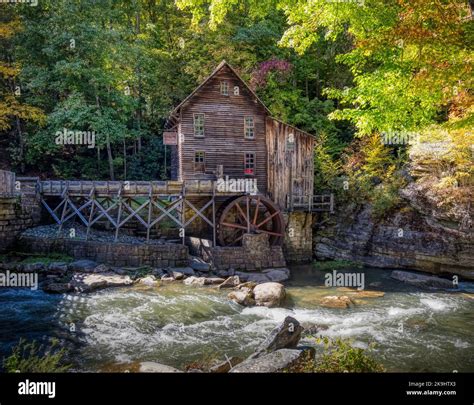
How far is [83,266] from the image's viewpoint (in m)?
15.9

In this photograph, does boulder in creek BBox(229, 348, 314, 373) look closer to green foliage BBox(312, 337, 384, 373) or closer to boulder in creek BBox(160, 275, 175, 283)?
green foliage BBox(312, 337, 384, 373)

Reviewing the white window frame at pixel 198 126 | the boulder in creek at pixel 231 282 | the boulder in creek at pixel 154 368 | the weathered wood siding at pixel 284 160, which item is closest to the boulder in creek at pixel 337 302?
the boulder in creek at pixel 231 282

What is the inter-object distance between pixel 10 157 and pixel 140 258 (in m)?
15.5

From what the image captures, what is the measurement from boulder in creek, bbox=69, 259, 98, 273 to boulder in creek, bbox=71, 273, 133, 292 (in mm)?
566

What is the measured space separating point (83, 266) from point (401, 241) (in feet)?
49.5

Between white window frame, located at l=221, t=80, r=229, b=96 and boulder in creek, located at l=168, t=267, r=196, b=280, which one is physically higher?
white window frame, located at l=221, t=80, r=229, b=96

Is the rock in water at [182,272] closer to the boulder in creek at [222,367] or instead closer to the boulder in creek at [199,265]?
the boulder in creek at [199,265]

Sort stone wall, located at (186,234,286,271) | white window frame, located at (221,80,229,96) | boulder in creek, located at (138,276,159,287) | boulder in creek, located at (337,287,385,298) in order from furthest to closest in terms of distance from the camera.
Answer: white window frame, located at (221,80,229,96) → stone wall, located at (186,234,286,271) → boulder in creek, located at (138,276,159,287) → boulder in creek, located at (337,287,385,298)

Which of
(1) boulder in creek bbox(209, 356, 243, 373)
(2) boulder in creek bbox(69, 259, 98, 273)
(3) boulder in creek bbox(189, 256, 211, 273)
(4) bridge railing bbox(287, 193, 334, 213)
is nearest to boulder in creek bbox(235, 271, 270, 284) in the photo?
(3) boulder in creek bbox(189, 256, 211, 273)

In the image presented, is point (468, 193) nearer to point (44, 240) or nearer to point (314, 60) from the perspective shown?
point (314, 60)

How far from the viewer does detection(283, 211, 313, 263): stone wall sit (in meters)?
20.5

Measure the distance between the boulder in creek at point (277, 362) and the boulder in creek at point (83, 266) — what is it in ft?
38.4
